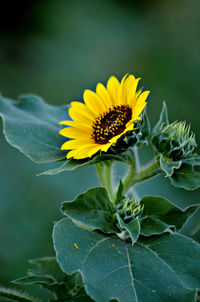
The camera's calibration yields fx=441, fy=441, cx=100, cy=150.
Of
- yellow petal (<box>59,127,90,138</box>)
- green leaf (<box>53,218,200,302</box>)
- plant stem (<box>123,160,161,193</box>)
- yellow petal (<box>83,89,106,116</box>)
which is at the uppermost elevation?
yellow petal (<box>83,89,106,116</box>)

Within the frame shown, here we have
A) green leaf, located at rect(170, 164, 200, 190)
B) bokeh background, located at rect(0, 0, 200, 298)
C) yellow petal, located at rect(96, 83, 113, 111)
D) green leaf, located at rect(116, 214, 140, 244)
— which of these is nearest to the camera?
green leaf, located at rect(116, 214, 140, 244)

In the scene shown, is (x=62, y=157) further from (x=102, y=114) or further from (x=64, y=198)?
(x=64, y=198)

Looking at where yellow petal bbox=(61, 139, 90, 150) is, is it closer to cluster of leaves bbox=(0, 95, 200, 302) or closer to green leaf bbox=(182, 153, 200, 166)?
cluster of leaves bbox=(0, 95, 200, 302)

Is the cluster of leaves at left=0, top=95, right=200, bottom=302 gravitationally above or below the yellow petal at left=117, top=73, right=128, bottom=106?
below

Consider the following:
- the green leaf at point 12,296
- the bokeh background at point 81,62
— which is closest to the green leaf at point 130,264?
the green leaf at point 12,296

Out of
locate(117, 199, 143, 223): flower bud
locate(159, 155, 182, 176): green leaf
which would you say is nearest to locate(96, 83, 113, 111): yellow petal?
locate(159, 155, 182, 176): green leaf

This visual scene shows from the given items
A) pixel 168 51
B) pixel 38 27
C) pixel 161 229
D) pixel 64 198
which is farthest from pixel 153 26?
pixel 161 229
